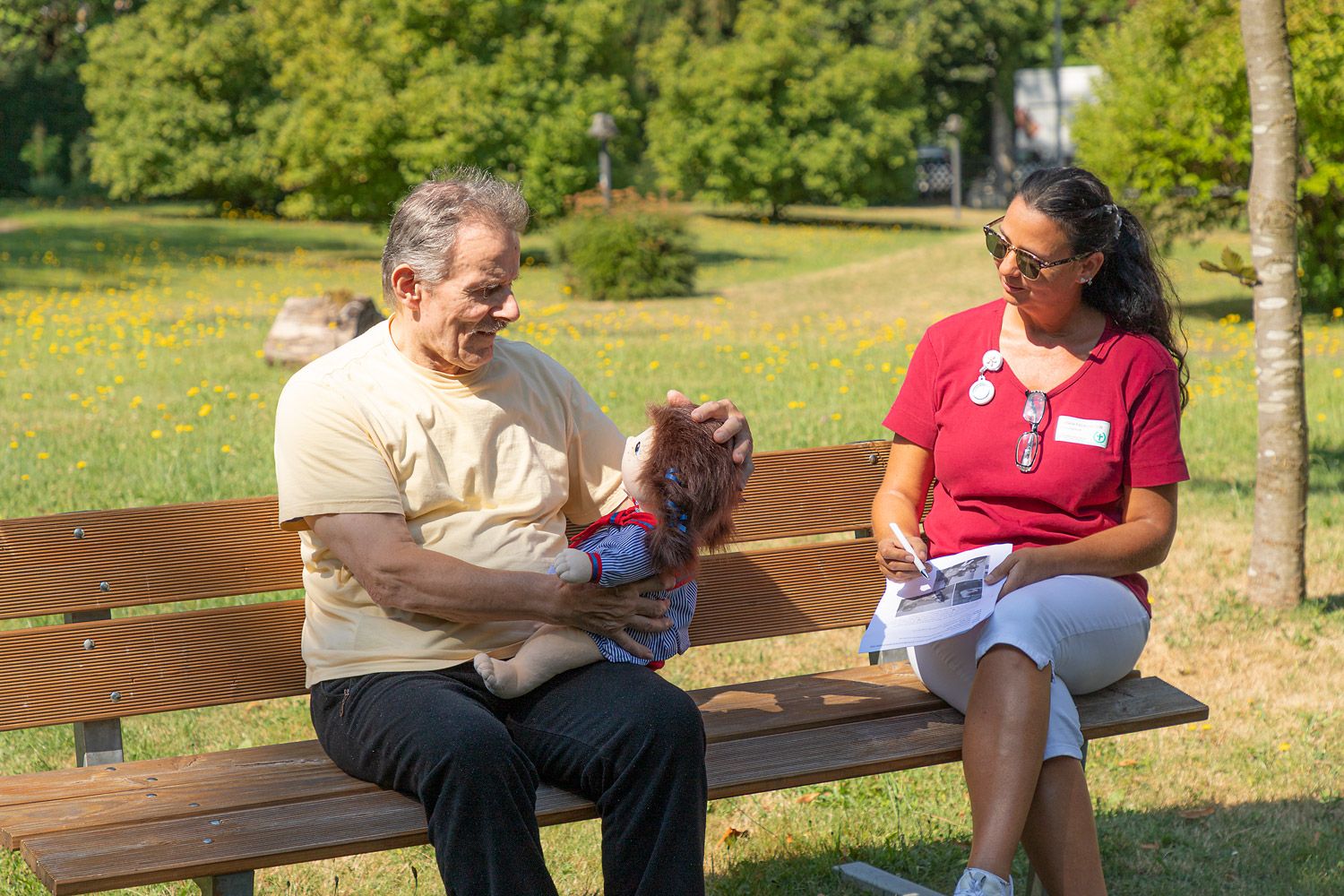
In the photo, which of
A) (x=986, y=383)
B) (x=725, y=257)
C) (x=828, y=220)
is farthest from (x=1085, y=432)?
(x=828, y=220)

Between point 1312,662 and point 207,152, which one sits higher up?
point 207,152

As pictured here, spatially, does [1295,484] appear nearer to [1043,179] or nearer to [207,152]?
[1043,179]

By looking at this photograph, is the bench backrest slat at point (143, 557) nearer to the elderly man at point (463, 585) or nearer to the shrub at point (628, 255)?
the elderly man at point (463, 585)

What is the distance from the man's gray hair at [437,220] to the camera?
9.46 feet

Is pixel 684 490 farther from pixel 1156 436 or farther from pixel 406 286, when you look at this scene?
pixel 1156 436

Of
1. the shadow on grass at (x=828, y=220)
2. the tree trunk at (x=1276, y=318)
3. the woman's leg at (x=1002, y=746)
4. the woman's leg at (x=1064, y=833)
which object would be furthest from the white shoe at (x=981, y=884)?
the shadow on grass at (x=828, y=220)

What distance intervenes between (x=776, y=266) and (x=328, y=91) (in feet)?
26.1

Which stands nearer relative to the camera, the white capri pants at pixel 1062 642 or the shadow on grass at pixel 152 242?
the white capri pants at pixel 1062 642

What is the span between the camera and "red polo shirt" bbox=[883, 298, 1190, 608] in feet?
10.1

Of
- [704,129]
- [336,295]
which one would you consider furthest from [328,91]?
[336,295]

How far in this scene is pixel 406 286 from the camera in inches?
115

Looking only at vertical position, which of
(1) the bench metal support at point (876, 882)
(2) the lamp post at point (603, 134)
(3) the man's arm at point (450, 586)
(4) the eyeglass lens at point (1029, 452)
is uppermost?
(2) the lamp post at point (603, 134)

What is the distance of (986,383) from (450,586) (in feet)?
4.27

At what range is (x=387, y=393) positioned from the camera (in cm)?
289
